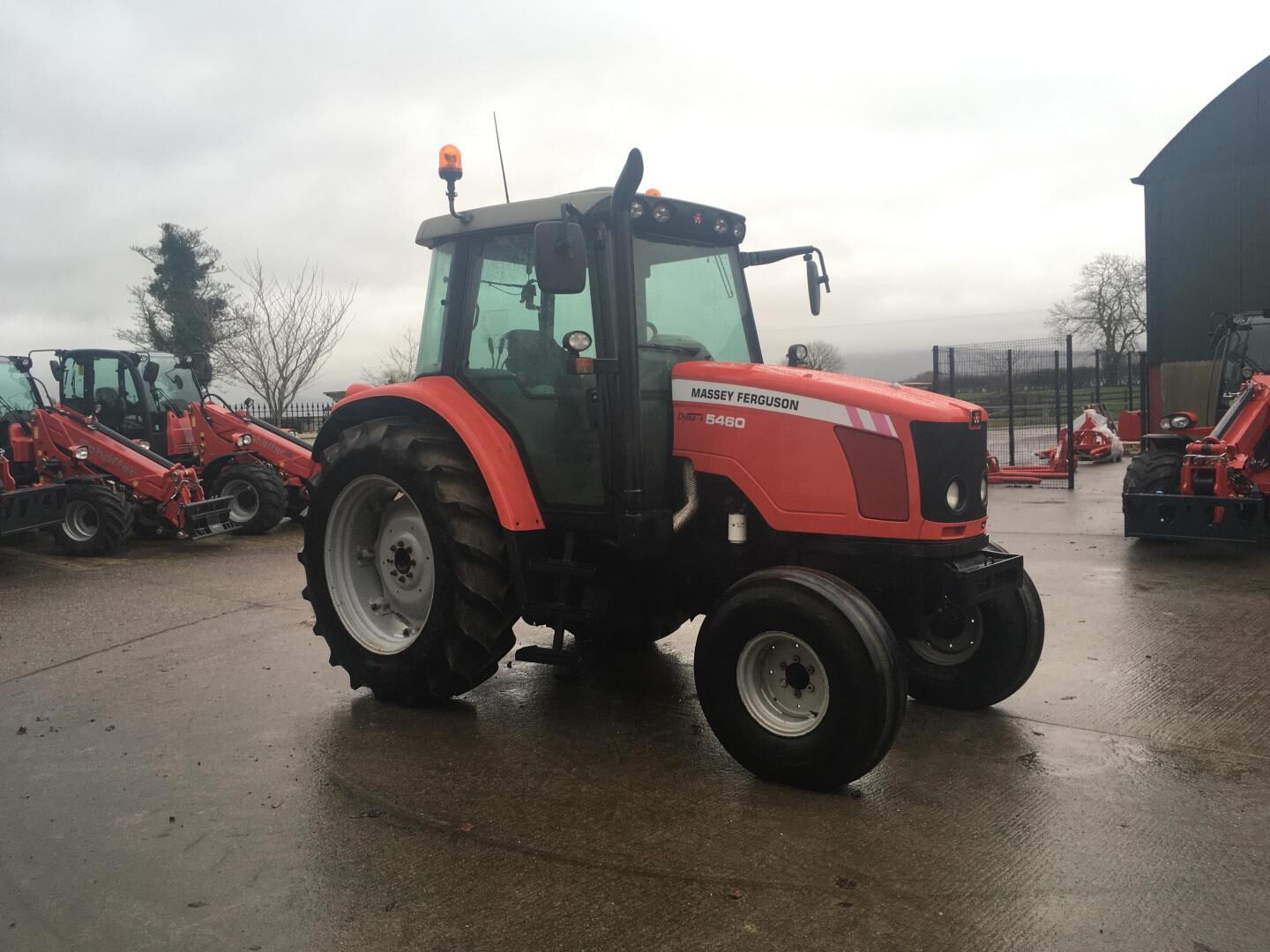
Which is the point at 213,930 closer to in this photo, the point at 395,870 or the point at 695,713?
the point at 395,870

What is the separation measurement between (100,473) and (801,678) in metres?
9.72

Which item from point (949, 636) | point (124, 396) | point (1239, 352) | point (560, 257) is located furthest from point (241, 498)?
point (1239, 352)

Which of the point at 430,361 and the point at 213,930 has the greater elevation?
the point at 430,361

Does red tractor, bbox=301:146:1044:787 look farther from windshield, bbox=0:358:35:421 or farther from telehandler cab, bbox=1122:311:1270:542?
windshield, bbox=0:358:35:421

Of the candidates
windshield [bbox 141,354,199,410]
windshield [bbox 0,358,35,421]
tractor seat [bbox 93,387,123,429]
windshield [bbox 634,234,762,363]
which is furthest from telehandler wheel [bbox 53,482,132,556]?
windshield [bbox 634,234,762,363]

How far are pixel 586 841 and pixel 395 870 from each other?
621 mm

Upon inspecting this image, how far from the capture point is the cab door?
14.2 ft

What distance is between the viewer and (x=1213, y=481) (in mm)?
8234

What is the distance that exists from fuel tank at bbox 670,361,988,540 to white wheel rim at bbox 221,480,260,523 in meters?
8.92

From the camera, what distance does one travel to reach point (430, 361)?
16.1 ft

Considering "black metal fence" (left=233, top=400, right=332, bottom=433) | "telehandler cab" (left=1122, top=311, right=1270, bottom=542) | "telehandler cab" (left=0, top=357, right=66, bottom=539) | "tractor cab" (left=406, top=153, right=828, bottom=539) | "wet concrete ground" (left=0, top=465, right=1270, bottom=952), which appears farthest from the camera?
"black metal fence" (left=233, top=400, right=332, bottom=433)

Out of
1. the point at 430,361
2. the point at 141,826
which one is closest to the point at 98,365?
the point at 430,361

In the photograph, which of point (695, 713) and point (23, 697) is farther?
point (23, 697)

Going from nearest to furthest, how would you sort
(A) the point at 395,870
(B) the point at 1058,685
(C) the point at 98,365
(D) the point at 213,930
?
(D) the point at 213,930
(A) the point at 395,870
(B) the point at 1058,685
(C) the point at 98,365
